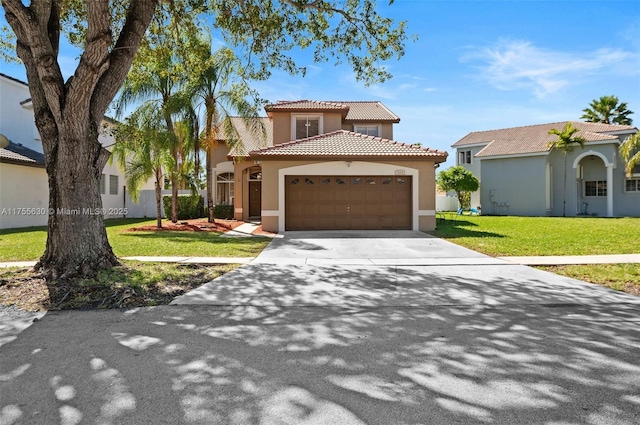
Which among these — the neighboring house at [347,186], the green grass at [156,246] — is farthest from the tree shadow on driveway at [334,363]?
the neighboring house at [347,186]

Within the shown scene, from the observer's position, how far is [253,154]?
1650 centimetres

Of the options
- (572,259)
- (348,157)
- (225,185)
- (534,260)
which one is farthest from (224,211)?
(572,259)

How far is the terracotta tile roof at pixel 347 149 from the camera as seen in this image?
1648cm

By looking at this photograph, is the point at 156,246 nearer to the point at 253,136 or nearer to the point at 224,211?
the point at 253,136

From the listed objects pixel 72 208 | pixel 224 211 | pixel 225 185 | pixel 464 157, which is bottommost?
pixel 224 211

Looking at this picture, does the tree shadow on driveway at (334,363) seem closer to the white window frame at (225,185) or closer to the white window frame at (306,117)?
the white window frame at (306,117)

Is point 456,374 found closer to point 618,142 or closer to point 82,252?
point 82,252

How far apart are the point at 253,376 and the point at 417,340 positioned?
1888 mm

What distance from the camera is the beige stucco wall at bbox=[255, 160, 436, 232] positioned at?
16.7 m

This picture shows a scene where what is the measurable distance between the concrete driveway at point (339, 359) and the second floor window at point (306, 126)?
1543 centimetres

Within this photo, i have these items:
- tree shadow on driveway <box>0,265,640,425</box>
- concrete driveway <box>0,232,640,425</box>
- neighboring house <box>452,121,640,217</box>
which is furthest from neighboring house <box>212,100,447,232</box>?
neighboring house <box>452,121,640,217</box>

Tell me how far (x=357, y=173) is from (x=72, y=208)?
1159 centimetres

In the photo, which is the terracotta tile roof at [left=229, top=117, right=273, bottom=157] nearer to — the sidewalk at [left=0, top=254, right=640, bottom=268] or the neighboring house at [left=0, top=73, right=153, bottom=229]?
the neighboring house at [left=0, top=73, right=153, bottom=229]

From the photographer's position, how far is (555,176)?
95.3 ft
